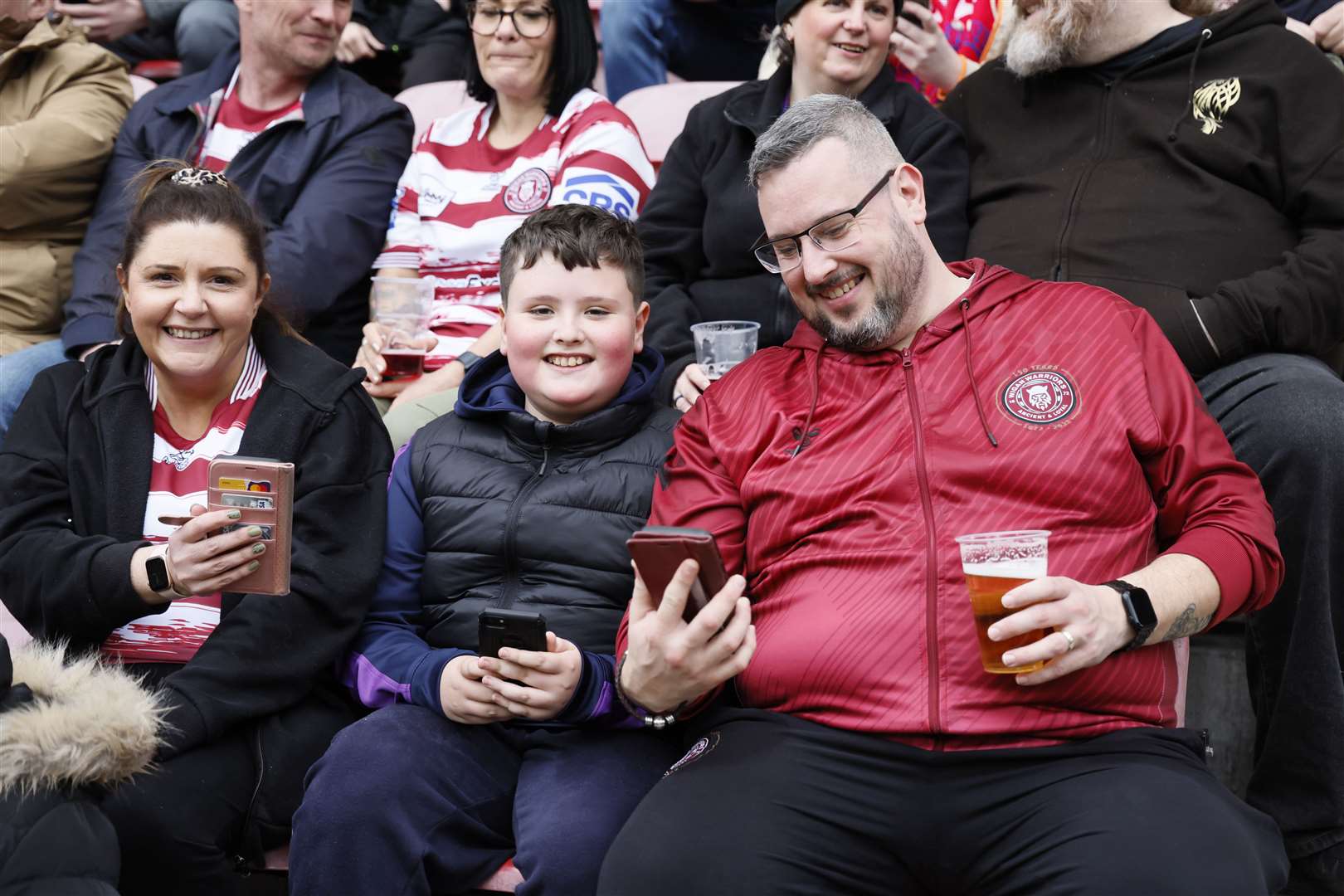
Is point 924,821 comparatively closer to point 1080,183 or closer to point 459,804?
point 459,804

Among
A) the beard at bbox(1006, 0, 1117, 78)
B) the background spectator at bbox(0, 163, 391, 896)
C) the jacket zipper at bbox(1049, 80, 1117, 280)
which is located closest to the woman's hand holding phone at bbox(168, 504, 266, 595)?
the background spectator at bbox(0, 163, 391, 896)

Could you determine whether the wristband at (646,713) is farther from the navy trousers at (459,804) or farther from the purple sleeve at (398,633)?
the purple sleeve at (398,633)

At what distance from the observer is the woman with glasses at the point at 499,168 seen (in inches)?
133

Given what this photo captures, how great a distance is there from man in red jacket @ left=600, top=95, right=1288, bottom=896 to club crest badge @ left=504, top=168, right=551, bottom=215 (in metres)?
1.15

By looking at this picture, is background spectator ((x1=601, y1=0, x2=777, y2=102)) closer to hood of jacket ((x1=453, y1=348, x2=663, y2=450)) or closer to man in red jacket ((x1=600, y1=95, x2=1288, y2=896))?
hood of jacket ((x1=453, y1=348, x2=663, y2=450))

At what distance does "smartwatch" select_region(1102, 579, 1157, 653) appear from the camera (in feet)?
6.22

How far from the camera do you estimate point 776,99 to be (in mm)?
3316

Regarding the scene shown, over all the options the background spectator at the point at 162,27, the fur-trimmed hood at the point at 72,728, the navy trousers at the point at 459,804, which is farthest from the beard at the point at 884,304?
the background spectator at the point at 162,27

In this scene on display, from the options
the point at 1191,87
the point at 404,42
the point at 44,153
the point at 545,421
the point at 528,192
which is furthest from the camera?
the point at 404,42

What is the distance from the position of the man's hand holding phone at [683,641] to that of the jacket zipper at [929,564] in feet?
0.88

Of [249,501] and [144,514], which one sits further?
[144,514]

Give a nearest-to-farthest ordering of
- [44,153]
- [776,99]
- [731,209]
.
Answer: [731,209]
[776,99]
[44,153]

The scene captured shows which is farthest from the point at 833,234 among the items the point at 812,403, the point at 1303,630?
the point at 1303,630

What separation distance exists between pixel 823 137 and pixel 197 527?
1.25 m
